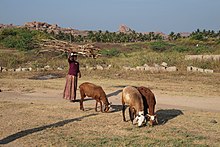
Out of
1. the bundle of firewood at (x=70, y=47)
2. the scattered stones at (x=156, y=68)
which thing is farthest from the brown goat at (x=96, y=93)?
the scattered stones at (x=156, y=68)

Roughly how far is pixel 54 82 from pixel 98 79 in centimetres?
276

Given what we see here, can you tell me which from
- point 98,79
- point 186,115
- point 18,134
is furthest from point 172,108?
point 98,79

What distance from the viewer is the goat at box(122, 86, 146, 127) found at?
9516mm

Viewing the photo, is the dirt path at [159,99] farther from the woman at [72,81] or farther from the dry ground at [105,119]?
the woman at [72,81]

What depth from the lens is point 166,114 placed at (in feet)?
38.5

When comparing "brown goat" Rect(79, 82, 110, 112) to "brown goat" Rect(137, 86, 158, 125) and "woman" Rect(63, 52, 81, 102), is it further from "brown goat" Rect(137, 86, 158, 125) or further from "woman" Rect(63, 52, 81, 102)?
"brown goat" Rect(137, 86, 158, 125)

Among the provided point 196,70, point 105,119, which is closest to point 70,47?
point 105,119

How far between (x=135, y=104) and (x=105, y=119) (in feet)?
4.60

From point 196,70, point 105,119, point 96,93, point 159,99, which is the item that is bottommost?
point 159,99

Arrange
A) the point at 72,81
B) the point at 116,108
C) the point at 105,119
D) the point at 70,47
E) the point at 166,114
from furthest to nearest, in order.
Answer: the point at 72,81
the point at 70,47
the point at 116,108
the point at 166,114
the point at 105,119

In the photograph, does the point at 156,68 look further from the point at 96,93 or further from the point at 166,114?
the point at 96,93

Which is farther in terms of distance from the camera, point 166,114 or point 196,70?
point 196,70

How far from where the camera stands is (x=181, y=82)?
1958 cm

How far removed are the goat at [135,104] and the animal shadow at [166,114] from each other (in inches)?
34.9
